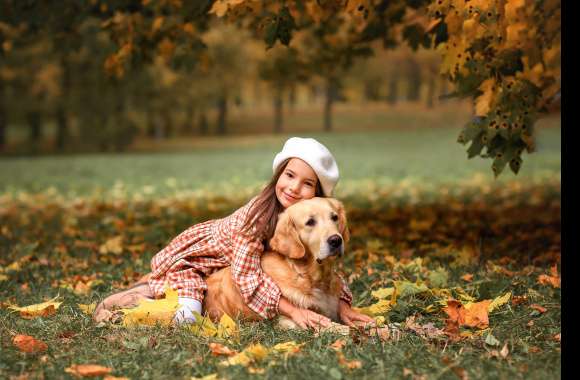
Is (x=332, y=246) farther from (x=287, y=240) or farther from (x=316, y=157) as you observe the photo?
(x=316, y=157)

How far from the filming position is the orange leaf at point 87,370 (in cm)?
282

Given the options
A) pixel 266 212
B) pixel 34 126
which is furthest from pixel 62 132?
pixel 266 212

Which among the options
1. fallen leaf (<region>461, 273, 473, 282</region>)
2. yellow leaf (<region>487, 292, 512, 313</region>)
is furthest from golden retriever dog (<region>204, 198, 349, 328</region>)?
fallen leaf (<region>461, 273, 473, 282</region>)

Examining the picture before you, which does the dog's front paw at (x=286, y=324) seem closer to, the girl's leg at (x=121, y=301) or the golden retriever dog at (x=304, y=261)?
the golden retriever dog at (x=304, y=261)

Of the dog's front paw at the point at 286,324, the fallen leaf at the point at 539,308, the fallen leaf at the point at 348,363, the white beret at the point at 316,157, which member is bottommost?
the dog's front paw at the point at 286,324

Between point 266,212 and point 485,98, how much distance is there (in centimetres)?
191

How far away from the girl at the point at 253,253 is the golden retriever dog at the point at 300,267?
5 centimetres

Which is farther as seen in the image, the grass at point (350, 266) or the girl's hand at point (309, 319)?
the girl's hand at point (309, 319)

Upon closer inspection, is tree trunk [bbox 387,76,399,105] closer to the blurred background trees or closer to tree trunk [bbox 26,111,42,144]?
tree trunk [bbox 26,111,42,144]

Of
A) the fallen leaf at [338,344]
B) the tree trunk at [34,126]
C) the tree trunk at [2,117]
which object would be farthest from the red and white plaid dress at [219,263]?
the tree trunk at [34,126]

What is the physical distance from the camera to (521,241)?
6.29 meters

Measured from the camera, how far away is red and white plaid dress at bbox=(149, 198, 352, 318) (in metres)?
3.63

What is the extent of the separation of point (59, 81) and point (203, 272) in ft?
95.3

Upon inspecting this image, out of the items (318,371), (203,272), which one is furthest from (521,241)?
(318,371)
